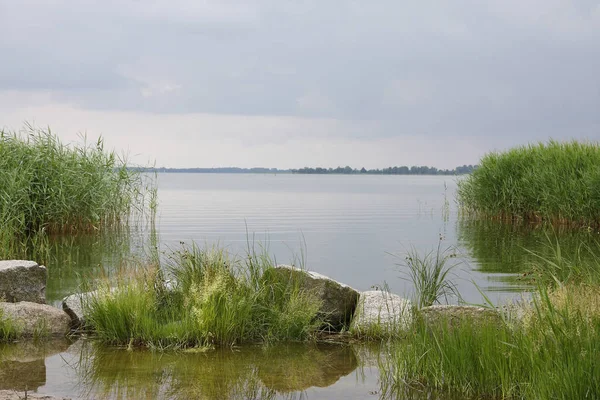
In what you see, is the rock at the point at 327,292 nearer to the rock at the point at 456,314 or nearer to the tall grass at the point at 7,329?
the rock at the point at 456,314

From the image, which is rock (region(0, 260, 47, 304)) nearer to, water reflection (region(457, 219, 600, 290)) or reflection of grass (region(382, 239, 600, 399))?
reflection of grass (region(382, 239, 600, 399))

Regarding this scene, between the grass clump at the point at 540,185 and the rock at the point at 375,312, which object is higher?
the grass clump at the point at 540,185

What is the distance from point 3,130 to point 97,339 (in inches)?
567

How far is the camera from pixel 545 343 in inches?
252

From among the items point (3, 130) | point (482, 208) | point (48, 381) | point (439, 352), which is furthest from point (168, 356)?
point (482, 208)

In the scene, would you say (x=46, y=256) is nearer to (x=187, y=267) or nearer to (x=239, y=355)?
(x=187, y=267)

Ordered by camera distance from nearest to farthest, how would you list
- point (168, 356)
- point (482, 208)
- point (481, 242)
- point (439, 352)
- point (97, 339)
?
1. point (439, 352)
2. point (168, 356)
3. point (97, 339)
4. point (481, 242)
5. point (482, 208)

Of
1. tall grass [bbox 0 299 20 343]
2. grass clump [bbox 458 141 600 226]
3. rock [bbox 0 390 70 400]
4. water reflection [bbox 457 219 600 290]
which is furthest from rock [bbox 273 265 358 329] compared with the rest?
grass clump [bbox 458 141 600 226]

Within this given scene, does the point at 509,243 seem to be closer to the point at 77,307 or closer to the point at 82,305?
the point at 77,307

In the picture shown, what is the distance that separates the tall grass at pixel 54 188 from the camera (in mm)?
19969

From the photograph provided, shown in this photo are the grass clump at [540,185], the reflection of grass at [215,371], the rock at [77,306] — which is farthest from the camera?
the grass clump at [540,185]

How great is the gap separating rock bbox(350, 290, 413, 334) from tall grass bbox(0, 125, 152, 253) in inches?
474

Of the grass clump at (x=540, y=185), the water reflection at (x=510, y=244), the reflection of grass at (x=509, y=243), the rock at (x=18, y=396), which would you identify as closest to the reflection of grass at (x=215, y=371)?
the rock at (x=18, y=396)

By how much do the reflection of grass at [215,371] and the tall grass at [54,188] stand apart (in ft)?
38.2
